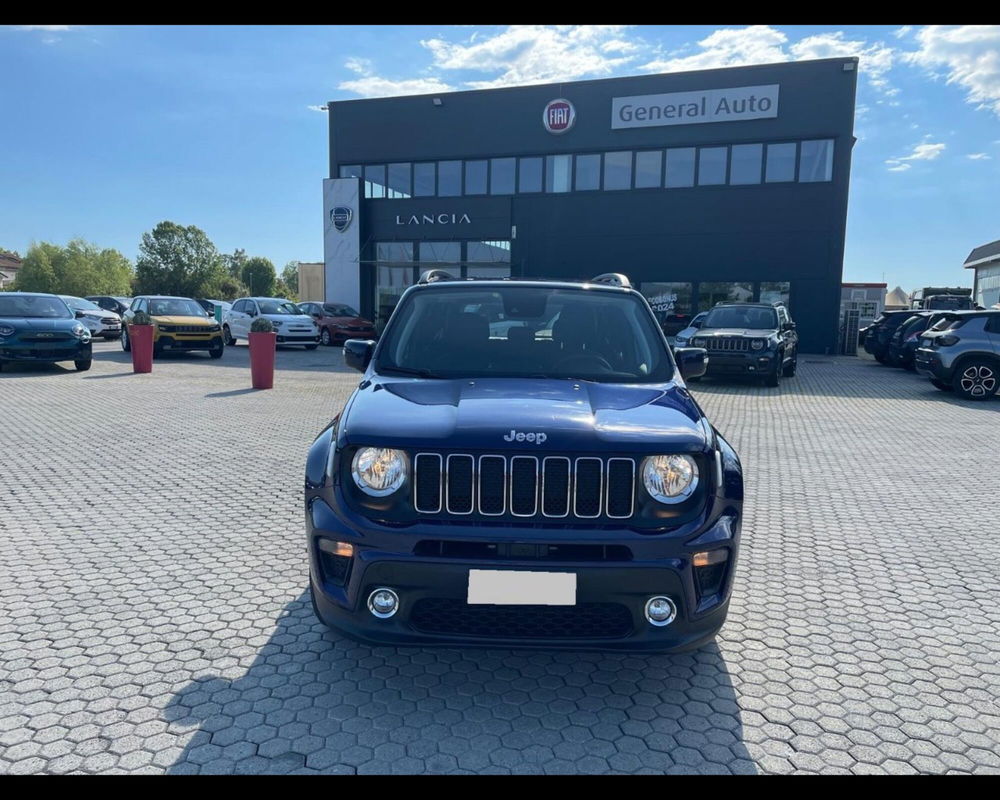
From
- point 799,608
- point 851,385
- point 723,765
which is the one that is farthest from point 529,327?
point 851,385

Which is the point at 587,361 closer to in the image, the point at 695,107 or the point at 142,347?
the point at 142,347

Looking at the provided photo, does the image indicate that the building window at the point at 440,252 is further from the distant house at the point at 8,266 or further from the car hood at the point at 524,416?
the distant house at the point at 8,266

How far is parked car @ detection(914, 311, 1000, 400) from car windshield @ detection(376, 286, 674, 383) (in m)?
11.8

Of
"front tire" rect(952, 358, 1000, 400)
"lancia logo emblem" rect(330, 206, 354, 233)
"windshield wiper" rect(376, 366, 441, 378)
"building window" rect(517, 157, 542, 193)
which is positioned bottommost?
"front tire" rect(952, 358, 1000, 400)

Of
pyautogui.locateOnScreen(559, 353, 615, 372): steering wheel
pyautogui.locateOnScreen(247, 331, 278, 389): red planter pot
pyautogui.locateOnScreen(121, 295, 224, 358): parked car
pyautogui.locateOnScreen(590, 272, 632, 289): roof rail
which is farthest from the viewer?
pyautogui.locateOnScreen(121, 295, 224, 358): parked car

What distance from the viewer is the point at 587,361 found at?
4.05 m

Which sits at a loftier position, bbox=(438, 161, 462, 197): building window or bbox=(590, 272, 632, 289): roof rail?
bbox=(438, 161, 462, 197): building window

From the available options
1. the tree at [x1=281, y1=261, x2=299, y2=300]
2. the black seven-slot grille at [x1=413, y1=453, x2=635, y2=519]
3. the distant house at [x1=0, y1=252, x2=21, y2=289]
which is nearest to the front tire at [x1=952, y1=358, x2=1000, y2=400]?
the black seven-slot grille at [x1=413, y1=453, x2=635, y2=519]

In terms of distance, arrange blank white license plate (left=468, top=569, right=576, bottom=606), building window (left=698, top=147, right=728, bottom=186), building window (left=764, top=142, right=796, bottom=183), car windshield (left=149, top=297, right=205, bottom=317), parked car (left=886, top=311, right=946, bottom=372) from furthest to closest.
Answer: building window (left=698, top=147, right=728, bottom=186), building window (left=764, top=142, right=796, bottom=183), car windshield (left=149, top=297, right=205, bottom=317), parked car (left=886, top=311, right=946, bottom=372), blank white license plate (left=468, top=569, right=576, bottom=606)

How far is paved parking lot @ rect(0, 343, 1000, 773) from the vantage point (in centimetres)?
273

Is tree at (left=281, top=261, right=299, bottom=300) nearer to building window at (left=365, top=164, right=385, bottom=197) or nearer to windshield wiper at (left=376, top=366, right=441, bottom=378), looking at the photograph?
building window at (left=365, top=164, right=385, bottom=197)

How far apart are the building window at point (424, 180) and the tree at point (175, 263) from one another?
50.7m

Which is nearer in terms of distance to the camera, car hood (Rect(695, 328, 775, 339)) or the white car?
car hood (Rect(695, 328, 775, 339))

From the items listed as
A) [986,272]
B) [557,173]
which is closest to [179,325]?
[557,173]
